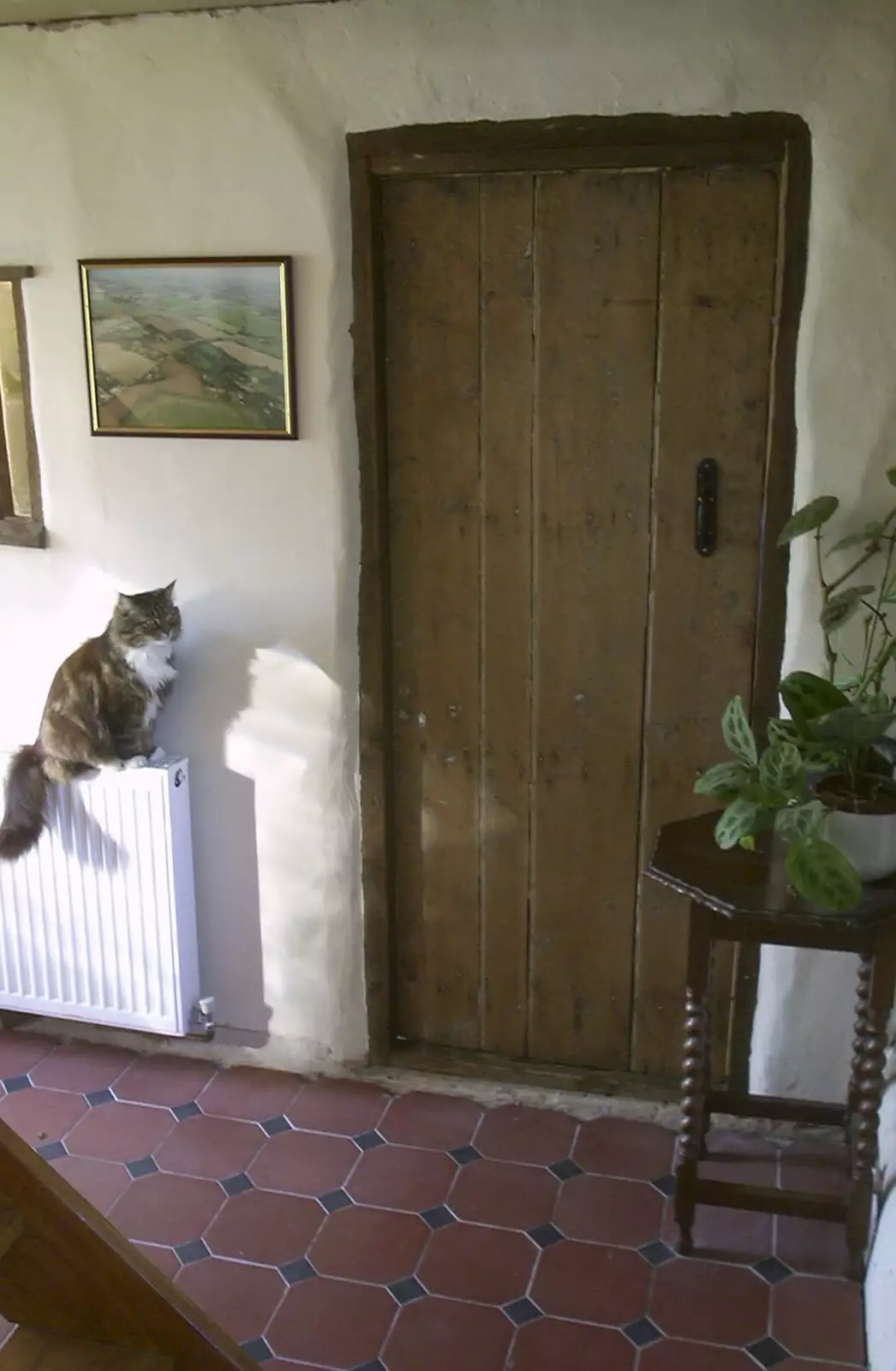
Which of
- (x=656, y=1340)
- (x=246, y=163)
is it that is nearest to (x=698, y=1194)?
(x=656, y=1340)

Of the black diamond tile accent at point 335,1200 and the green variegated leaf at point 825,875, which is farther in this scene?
the black diamond tile accent at point 335,1200

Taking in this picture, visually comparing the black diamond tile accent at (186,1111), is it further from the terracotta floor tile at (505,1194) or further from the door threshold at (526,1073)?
the terracotta floor tile at (505,1194)

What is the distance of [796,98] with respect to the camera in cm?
204

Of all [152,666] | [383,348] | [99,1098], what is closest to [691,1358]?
[99,1098]

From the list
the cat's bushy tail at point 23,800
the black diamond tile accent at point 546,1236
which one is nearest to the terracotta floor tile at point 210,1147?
the black diamond tile accent at point 546,1236

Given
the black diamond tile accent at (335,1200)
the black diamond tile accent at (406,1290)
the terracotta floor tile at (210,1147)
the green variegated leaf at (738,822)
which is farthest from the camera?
the terracotta floor tile at (210,1147)

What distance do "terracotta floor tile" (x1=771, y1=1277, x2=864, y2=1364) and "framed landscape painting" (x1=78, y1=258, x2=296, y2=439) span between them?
179cm

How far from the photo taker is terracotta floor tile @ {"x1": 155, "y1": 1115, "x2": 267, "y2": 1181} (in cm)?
239

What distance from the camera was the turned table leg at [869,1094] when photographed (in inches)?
77.4

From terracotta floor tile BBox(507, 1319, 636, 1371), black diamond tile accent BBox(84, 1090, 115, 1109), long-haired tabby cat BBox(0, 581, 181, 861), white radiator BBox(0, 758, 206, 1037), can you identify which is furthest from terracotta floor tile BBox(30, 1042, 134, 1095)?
terracotta floor tile BBox(507, 1319, 636, 1371)

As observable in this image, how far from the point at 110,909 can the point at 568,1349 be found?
1.27 meters

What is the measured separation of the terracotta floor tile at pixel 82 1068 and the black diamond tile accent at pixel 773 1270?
139cm

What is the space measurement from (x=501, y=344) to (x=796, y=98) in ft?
2.12

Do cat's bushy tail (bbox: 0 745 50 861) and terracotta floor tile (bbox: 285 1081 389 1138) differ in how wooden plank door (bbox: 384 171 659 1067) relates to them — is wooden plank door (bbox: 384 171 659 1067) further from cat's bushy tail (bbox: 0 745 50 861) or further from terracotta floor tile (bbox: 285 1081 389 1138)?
cat's bushy tail (bbox: 0 745 50 861)
